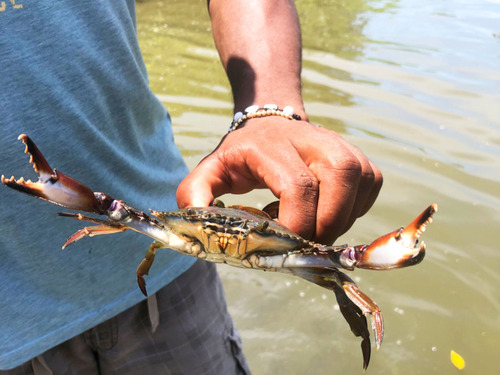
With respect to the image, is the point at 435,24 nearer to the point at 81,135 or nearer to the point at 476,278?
the point at 476,278

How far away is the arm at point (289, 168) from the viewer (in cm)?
142

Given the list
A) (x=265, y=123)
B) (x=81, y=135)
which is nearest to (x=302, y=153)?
(x=265, y=123)

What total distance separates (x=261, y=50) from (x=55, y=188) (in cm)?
104

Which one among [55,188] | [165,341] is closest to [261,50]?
[55,188]

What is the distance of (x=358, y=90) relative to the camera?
6512 millimetres

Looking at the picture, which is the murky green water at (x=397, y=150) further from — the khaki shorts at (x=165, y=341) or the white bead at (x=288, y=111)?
the white bead at (x=288, y=111)

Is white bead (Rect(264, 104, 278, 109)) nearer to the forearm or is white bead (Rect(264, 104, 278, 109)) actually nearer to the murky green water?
the forearm

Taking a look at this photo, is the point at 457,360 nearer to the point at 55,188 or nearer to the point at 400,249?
the point at 400,249

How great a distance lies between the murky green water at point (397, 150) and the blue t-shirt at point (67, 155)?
1788mm

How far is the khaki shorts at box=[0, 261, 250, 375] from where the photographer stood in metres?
1.84

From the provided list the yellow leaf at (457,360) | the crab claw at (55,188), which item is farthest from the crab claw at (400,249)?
the yellow leaf at (457,360)

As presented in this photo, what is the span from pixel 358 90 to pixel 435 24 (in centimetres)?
334

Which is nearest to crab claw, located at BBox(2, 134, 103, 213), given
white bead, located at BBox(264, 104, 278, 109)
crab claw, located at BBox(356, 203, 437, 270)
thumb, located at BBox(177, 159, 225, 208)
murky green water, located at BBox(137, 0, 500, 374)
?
thumb, located at BBox(177, 159, 225, 208)

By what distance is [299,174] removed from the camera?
143 cm
